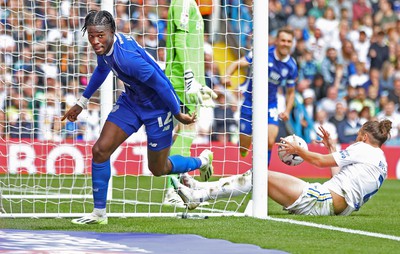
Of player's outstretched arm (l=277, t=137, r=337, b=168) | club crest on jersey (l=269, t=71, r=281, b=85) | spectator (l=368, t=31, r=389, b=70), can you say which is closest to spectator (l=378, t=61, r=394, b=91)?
spectator (l=368, t=31, r=389, b=70)

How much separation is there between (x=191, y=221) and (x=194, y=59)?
2.37m

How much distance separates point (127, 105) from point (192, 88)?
1.66 metres

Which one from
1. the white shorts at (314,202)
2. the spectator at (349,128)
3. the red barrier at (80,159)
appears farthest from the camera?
the spectator at (349,128)

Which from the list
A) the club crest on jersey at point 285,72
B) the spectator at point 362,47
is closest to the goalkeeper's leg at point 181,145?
the club crest on jersey at point 285,72

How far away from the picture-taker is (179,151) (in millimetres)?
10789

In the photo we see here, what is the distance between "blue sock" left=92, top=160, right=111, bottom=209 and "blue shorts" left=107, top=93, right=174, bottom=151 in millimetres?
367

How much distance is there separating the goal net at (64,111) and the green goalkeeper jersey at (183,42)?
321 mm

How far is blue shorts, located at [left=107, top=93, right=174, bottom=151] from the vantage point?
332 inches

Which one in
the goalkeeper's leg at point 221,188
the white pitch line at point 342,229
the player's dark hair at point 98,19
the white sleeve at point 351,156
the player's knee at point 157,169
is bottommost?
the white pitch line at point 342,229

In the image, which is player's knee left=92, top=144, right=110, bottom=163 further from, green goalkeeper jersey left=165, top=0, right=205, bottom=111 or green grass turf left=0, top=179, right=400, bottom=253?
green goalkeeper jersey left=165, top=0, right=205, bottom=111

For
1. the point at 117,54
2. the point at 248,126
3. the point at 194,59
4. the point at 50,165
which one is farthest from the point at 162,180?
the point at 117,54

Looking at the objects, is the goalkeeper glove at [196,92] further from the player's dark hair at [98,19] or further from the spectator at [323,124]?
the spectator at [323,124]

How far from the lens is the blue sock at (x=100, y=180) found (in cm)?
846

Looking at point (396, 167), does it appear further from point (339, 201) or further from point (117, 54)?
point (117, 54)
